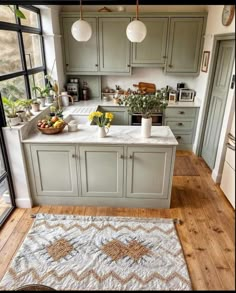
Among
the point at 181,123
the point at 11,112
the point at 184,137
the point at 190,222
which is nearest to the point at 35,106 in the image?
the point at 11,112

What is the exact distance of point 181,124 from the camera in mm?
3895

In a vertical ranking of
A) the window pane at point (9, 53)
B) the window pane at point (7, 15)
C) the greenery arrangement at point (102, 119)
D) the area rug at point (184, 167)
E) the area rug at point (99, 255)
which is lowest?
the area rug at point (99, 255)

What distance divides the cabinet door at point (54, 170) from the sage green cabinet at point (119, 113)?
1708 mm

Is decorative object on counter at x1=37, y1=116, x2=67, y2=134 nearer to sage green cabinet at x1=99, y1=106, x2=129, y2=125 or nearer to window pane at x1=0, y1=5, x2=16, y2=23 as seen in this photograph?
window pane at x1=0, y1=5, x2=16, y2=23

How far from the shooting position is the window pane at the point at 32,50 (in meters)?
2.93

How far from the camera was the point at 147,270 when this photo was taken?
1.83 metres

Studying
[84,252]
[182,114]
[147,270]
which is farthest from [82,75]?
[147,270]

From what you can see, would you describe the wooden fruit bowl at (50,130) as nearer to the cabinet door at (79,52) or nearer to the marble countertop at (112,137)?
the marble countertop at (112,137)

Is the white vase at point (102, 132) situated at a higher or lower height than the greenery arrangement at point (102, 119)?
lower

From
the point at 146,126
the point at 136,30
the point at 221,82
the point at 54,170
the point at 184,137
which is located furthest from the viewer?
the point at 184,137

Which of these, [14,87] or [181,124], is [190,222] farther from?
[14,87]

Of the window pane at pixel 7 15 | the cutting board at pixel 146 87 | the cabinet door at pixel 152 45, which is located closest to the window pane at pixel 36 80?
the window pane at pixel 7 15

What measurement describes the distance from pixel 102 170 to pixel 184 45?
2.64 meters

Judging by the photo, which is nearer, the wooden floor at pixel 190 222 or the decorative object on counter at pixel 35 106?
the wooden floor at pixel 190 222
